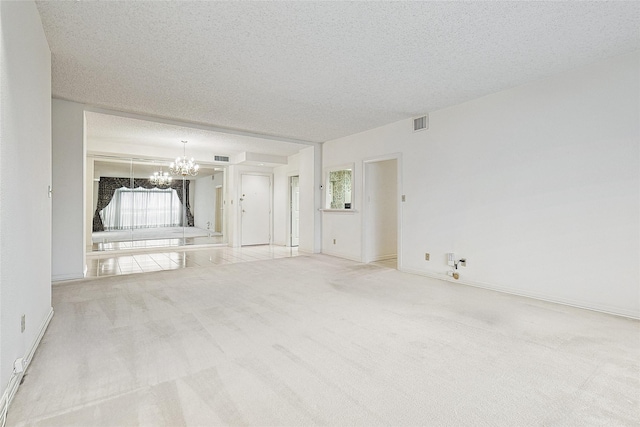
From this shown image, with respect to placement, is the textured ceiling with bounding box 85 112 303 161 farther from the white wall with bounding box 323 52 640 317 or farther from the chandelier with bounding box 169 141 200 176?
the white wall with bounding box 323 52 640 317

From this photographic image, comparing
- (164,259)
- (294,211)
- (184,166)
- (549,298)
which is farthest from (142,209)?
(549,298)

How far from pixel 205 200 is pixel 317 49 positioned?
6.96 metres

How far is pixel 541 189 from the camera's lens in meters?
3.57

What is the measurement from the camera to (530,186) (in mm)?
3662

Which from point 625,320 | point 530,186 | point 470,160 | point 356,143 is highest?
point 356,143

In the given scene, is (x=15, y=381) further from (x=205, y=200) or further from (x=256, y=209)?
(x=205, y=200)

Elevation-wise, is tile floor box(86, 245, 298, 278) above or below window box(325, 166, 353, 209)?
below

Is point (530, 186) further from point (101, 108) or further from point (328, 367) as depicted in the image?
point (101, 108)

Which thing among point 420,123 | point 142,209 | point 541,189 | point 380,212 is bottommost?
point 380,212

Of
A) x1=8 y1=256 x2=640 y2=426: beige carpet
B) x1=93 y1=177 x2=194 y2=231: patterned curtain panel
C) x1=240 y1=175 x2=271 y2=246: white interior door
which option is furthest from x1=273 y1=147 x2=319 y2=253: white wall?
x1=8 y1=256 x2=640 y2=426: beige carpet

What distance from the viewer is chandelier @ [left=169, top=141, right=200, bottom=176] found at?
7.34m

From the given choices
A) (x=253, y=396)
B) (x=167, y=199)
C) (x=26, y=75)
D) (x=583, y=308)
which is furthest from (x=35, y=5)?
(x=167, y=199)

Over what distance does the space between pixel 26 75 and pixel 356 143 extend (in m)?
5.03

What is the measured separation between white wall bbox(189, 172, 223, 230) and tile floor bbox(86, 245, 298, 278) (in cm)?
103
